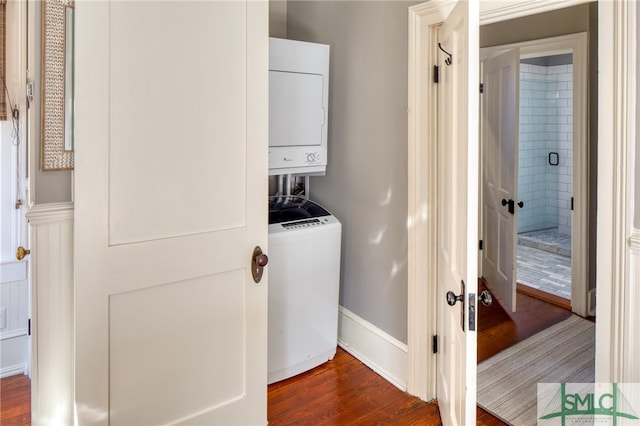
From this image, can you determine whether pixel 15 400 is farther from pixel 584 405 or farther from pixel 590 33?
pixel 590 33

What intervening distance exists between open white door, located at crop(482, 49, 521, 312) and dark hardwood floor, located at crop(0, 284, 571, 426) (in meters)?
1.04

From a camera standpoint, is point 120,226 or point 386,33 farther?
point 386,33

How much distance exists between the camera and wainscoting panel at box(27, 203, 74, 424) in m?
1.49

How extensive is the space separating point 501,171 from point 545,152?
2.97m

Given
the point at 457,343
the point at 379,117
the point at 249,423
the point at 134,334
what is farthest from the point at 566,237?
the point at 134,334

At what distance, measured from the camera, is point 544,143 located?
6043 mm

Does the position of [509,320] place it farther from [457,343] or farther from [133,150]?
[133,150]

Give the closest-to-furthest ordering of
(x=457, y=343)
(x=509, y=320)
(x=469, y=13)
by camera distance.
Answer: (x=469, y=13) → (x=457, y=343) → (x=509, y=320)

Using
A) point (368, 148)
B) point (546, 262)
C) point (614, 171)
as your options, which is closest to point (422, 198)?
point (368, 148)

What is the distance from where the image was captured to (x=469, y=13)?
133 cm

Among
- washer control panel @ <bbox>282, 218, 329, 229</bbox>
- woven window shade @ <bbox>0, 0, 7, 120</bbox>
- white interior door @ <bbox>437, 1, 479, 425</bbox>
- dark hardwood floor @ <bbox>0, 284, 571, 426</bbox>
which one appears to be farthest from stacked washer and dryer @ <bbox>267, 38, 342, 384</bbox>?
woven window shade @ <bbox>0, 0, 7, 120</bbox>

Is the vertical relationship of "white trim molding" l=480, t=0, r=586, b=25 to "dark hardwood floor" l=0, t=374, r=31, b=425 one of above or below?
above

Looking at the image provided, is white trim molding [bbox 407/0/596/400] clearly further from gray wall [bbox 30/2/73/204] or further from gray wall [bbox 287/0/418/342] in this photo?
gray wall [bbox 30/2/73/204]

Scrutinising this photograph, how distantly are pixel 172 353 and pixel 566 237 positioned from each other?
231 inches
